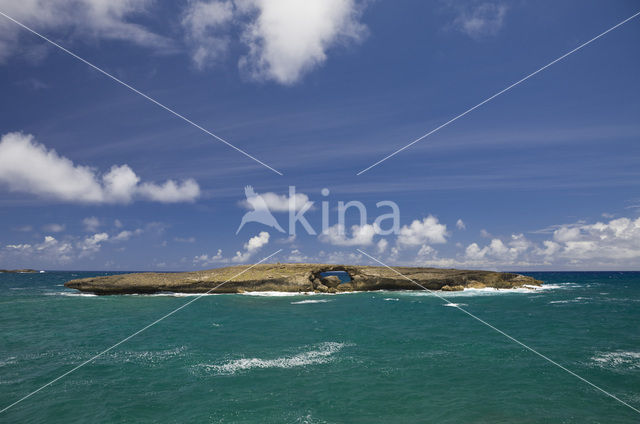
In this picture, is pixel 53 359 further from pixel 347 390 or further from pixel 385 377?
pixel 385 377

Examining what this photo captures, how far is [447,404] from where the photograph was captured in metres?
11.2

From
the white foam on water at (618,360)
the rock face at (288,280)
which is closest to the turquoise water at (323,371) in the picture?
the white foam on water at (618,360)

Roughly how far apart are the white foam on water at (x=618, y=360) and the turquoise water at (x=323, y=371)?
0.05 metres

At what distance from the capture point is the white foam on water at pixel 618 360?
14.9 meters

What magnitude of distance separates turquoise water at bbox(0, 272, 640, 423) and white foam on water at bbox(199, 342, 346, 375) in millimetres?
54

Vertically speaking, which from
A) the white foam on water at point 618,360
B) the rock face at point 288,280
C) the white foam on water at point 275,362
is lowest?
the white foam on water at point 618,360

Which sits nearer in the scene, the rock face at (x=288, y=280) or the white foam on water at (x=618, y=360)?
the white foam on water at (x=618, y=360)

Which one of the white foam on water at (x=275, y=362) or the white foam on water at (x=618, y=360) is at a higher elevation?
the white foam on water at (x=275, y=362)

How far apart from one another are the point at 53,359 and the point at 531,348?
25112 millimetres

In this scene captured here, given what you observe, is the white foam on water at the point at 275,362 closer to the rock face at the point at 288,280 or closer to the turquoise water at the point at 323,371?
the turquoise water at the point at 323,371

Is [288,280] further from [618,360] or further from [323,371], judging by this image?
[618,360]

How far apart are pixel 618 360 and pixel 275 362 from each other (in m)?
16.3

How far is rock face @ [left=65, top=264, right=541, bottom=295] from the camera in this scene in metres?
51.1

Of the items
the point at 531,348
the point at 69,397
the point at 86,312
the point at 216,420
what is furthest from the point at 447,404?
the point at 86,312
